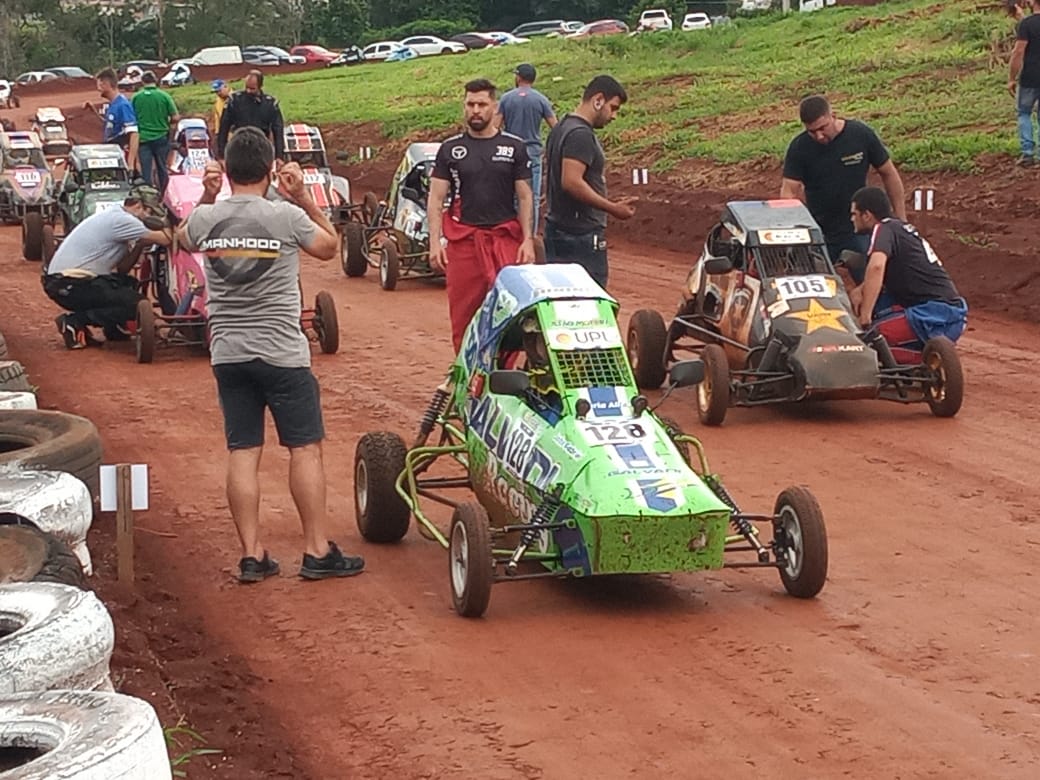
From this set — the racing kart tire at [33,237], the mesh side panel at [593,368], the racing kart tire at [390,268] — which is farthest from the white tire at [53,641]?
the racing kart tire at [33,237]

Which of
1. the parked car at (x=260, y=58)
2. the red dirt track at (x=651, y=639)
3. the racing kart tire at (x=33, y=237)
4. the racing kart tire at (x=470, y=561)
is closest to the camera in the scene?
the red dirt track at (x=651, y=639)

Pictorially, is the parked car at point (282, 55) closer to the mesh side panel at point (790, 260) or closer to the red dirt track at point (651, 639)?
the mesh side panel at point (790, 260)

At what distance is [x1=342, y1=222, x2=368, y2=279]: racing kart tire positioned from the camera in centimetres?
1886

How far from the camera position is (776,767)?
5.94 metres

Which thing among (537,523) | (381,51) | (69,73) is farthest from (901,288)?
(69,73)

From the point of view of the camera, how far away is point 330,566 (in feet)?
27.2

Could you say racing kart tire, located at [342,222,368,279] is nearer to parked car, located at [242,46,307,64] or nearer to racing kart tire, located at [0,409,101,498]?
racing kart tire, located at [0,409,101,498]

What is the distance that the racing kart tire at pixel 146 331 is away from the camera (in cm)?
1410

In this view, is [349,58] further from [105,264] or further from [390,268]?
[105,264]

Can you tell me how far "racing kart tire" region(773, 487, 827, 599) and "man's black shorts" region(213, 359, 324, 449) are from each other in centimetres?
214

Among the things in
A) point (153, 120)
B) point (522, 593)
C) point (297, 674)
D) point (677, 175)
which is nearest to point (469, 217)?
point (522, 593)

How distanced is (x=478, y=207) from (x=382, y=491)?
2.50 meters

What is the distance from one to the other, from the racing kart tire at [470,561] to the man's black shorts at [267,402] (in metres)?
0.94

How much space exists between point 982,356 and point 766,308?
9.19 ft
